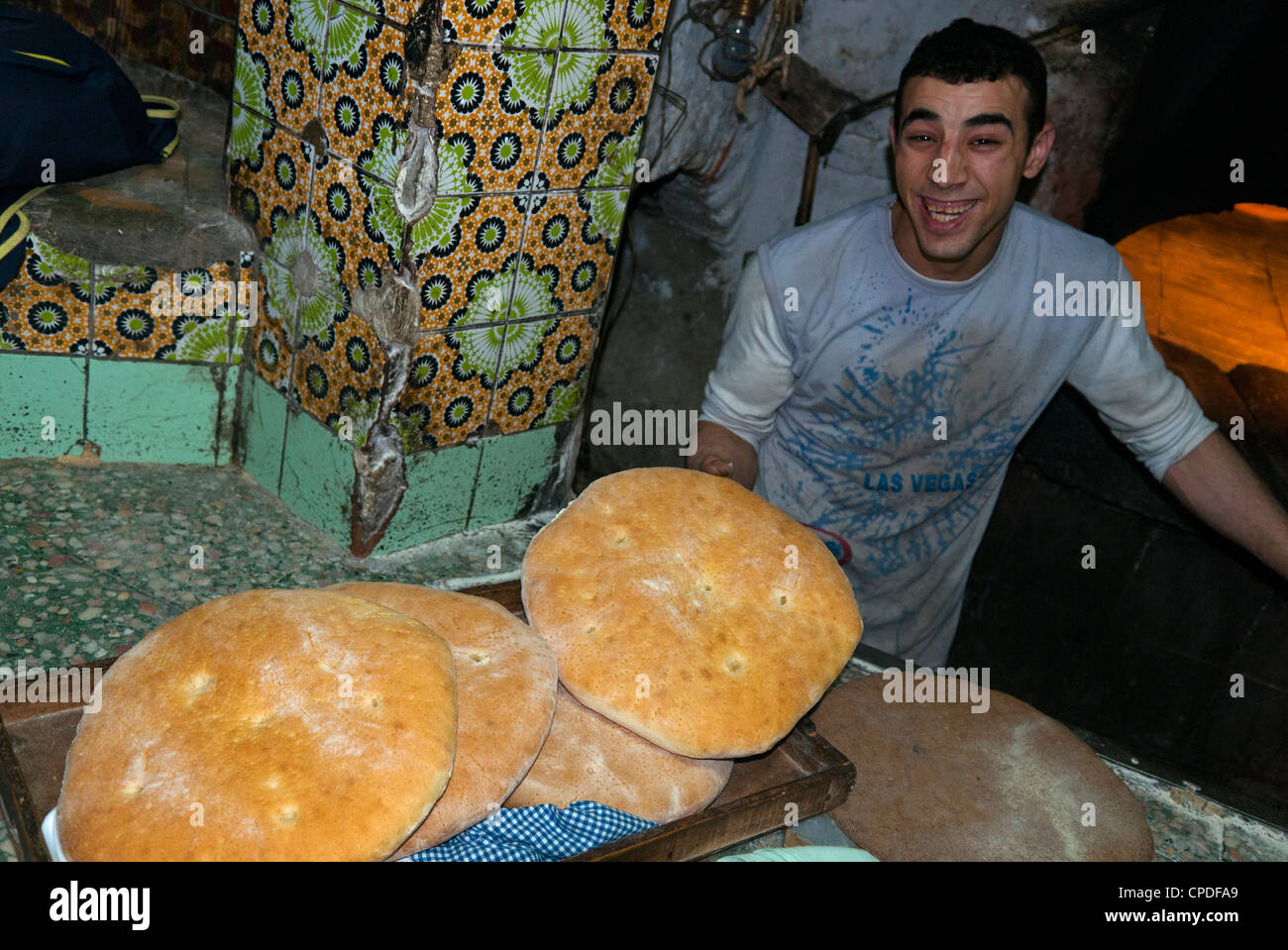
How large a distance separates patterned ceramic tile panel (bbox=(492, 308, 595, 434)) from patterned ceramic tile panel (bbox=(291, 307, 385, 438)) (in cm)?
31

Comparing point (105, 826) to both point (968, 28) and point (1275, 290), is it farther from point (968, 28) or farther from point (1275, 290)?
point (1275, 290)

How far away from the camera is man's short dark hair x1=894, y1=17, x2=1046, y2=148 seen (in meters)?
2.42

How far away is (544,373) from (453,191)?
0.54m

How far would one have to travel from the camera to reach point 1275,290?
437 centimetres

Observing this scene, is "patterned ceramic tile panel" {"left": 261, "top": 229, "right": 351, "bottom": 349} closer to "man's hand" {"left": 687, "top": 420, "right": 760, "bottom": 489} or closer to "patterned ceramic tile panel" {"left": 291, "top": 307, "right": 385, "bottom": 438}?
"patterned ceramic tile panel" {"left": 291, "top": 307, "right": 385, "bottom": 438}

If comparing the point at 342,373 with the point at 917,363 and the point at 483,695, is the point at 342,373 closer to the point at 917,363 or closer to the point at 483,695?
the point at 483,695

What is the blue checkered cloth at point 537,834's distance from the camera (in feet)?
3.95

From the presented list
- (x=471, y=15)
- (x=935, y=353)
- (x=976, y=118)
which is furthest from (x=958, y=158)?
(x=471, y=15)

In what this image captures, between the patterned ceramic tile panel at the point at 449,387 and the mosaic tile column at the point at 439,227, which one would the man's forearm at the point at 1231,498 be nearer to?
the mosaic tile column at the point at 439,227

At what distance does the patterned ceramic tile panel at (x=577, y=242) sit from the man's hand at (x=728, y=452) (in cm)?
49

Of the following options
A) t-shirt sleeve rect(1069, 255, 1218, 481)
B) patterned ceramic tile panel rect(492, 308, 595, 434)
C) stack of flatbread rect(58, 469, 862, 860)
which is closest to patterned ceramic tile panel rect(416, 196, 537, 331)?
patterned ceramic tile panel rect(492, 308, 595, 434)

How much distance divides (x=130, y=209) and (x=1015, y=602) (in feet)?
11.5

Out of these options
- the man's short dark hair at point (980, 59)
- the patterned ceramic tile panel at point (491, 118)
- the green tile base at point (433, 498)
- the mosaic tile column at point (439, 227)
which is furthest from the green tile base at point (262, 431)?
the man's short dark hair at point (980, 59)

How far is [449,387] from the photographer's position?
230cm
